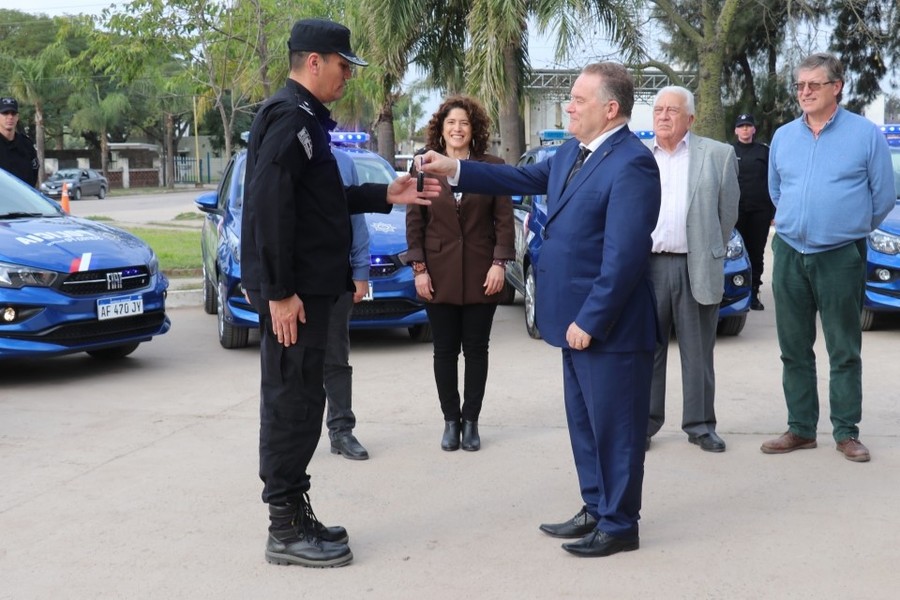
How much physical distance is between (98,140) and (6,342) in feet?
213

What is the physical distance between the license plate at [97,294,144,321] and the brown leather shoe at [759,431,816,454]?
4.46 meters

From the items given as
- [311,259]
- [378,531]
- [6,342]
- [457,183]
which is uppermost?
[457,183]

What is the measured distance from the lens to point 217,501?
5082mm

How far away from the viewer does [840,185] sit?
555 cm

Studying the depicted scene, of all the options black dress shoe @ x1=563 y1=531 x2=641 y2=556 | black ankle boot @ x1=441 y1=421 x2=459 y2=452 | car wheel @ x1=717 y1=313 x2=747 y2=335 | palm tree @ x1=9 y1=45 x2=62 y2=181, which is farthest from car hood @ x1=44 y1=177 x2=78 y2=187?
black dress shoe @ x1=563 y1=531 x2=641 y2=556

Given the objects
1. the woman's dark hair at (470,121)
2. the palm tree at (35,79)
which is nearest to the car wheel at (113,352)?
the woman's dark hair at (470,121)

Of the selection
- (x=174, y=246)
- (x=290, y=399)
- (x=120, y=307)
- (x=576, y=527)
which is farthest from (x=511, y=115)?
(x=290, y=399)

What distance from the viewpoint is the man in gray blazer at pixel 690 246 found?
576cm

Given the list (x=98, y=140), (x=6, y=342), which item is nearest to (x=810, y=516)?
(x=6, y=342)

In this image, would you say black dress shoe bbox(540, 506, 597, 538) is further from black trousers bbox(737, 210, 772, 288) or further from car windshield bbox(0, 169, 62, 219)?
black trousers bbox(737, 210, 772, 288)

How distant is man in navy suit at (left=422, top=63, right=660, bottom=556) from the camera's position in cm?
414

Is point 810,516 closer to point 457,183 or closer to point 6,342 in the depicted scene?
point 457,183

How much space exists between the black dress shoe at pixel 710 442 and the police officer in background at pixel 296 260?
2363mm

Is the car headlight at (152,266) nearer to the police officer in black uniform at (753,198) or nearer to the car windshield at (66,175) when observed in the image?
the police officer in black uniform at (753,198)
